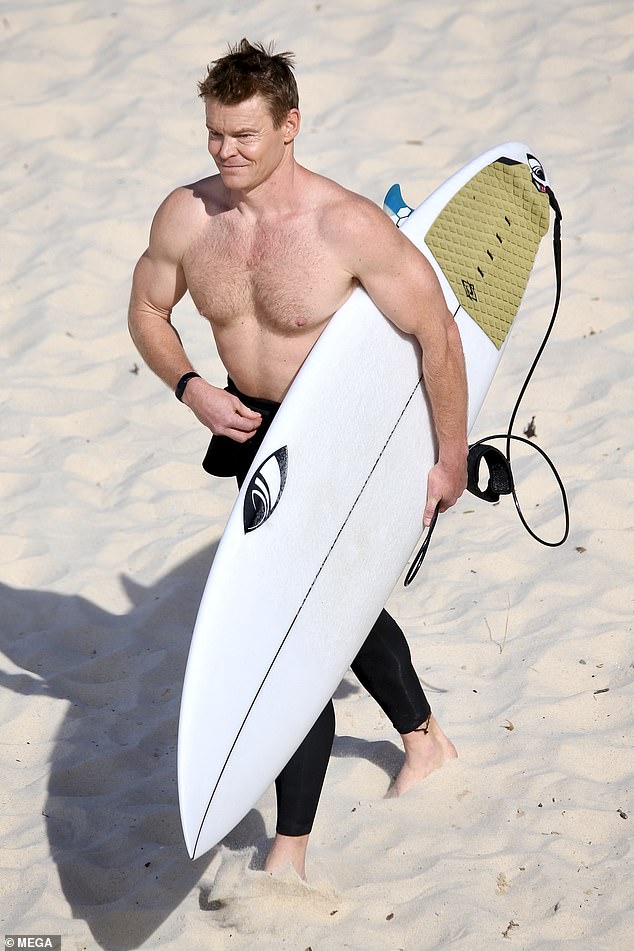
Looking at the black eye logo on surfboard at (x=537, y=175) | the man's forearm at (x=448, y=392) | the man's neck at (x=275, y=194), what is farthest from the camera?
the black eye logo on surfboard at (x=537, y=175)

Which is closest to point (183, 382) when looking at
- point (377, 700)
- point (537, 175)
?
point (377, 700)

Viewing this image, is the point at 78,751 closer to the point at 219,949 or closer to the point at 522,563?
the point at 219,949

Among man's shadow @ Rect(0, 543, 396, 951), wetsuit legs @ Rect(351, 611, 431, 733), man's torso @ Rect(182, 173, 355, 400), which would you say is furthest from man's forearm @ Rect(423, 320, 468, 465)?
man's shadow @ Rect(0, 543, 396, 951)

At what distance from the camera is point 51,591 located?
4.12 metres

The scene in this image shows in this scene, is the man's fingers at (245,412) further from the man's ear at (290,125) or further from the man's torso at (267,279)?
the man's ear at (290,125)

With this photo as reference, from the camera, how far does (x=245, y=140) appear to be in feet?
8.28

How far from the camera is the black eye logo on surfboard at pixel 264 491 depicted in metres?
2.64

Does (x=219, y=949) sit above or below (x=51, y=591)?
above

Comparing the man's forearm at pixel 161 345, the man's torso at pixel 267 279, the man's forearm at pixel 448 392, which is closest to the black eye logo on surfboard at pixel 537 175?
the man's forearm at pixel 448 392

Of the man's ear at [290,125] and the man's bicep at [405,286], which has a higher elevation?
the man's ear at [290,125]

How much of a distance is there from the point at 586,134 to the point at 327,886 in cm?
458

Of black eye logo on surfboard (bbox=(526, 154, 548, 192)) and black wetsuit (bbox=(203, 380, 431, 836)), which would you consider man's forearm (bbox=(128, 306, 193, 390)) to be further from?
A: black eye logo on surfboard (bbox=(526, 154, 548, 192))

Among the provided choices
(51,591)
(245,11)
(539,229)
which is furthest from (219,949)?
(245,11)

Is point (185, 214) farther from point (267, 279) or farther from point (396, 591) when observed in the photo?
point (396, 591)
